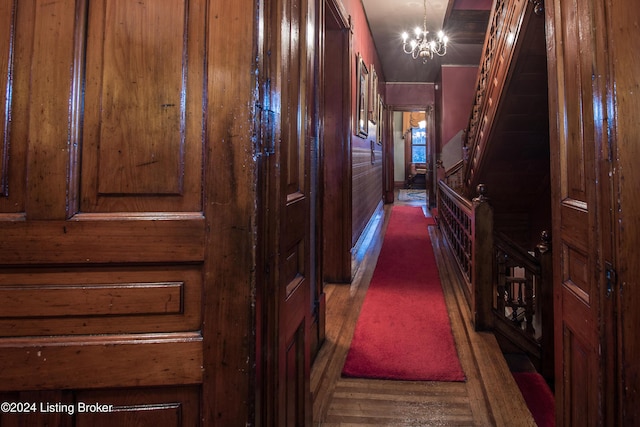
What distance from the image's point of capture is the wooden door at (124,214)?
1.01 metres

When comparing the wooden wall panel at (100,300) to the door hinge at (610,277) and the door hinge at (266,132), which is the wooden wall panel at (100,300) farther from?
the door hinge at (610,277)

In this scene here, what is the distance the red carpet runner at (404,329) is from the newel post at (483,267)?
0.28m

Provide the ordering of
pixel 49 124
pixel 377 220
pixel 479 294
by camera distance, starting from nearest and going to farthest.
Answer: pixel 49 124, pixel 479 294, pixel 377 220

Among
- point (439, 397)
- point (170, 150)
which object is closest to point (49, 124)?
point (170, 150)

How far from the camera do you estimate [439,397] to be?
221 centimetres

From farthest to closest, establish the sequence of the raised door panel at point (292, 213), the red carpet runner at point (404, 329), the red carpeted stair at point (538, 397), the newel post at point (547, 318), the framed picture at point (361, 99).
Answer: the framed picture at point (361, 99), the newel post at point (547, 318), the red carpet runner at point (404, 329), the red carpeted stair at point (538, 397), the raised door panel at point (292, 213)

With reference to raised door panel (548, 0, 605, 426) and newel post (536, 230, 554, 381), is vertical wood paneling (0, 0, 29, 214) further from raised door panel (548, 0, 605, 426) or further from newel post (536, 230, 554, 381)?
newel post (536, 230, 554, 381)

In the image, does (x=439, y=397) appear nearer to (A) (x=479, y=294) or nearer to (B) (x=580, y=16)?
(A) (x=479, y=294)

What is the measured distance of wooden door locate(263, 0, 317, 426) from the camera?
1.19m

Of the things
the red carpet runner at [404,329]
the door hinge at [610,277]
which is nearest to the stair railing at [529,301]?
the red carpet runner at [404,329]

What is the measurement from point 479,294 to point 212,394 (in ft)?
8.43

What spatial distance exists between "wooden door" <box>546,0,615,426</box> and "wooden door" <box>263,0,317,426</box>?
0.94 m

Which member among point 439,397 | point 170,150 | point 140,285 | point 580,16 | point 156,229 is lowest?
point 439,397

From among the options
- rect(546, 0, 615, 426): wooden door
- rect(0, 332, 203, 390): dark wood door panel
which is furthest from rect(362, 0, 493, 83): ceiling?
rect(0, 332, 203, 390): dark wood door panel
